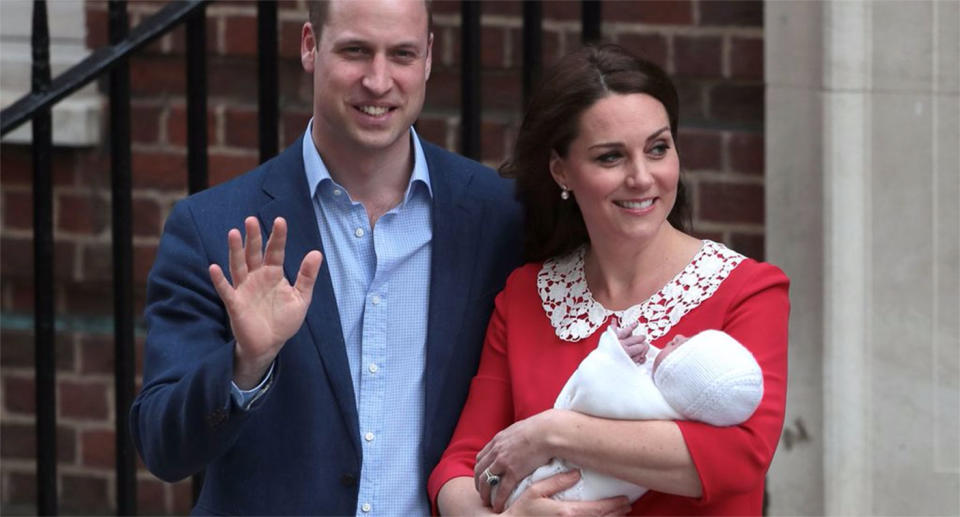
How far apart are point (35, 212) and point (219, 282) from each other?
1221 mm

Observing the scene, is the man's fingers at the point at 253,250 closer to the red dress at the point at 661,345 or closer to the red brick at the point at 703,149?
the red dress at the point at 661,345

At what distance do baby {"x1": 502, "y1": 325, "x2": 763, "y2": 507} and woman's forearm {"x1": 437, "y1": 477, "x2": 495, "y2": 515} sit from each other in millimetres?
157

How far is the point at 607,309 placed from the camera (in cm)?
268

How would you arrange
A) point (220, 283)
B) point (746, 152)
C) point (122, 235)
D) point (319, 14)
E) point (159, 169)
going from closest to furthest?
1. point (220, 283)
2. point (319, 14)
3. point (122, 235)
4. point (746, 152)
5. point (159, 169)

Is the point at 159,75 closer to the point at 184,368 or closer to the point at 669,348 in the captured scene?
the point at 184,368

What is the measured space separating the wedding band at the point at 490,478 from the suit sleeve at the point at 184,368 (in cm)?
37

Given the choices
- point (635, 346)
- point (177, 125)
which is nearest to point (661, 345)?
point (635, 346)

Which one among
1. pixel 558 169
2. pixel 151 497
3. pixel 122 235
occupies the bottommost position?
pixel 151 497

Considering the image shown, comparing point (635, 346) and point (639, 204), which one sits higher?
point (639, 204)

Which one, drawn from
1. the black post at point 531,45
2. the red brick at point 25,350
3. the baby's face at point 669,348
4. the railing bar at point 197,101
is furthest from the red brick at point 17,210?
the baby's face at point 669,348

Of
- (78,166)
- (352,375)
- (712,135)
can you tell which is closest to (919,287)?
(712,135)

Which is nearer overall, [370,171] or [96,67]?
[370,171]

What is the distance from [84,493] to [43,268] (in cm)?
105

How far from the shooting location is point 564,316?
273 centimetres
